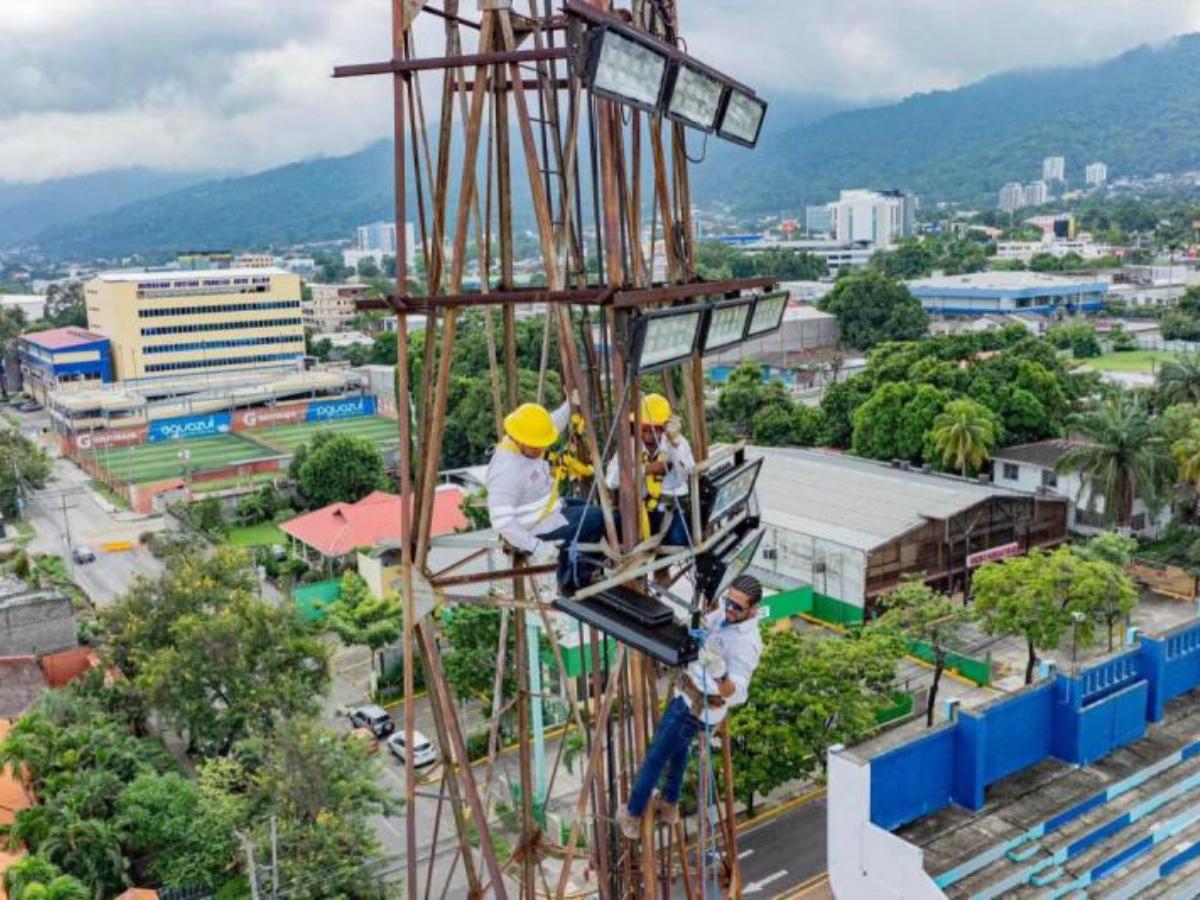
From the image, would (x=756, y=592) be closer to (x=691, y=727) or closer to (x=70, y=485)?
(x=691, y=727)

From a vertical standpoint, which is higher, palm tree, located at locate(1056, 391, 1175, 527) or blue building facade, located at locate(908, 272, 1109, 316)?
blue building facade, located at locate(908, 272, 1109, 316)

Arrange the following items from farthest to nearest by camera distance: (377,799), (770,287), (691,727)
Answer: (377,799), (770,287), (691,727)

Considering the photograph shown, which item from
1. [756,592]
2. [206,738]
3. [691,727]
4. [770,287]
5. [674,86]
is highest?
[674,86]

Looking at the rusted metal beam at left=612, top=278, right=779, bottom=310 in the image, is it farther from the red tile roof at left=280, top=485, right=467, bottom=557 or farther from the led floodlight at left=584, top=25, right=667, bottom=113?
the red tile roof at left=280, top=485, right=467, bottom=557

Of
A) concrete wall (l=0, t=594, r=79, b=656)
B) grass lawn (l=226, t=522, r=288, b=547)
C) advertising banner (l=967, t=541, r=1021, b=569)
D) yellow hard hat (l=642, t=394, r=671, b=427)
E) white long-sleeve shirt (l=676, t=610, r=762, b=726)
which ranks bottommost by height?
grass lawn (l=226, t=522, r=288, b=547)

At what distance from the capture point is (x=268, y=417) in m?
60.9

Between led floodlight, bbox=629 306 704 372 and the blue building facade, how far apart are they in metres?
77.0

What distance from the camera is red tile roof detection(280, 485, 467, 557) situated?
3375 cm

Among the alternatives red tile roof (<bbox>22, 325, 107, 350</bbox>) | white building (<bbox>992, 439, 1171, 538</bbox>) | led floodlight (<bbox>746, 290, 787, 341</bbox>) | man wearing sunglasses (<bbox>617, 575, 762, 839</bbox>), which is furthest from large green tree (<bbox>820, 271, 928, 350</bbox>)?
man wearing sunglasses (<bbox>617, 575, 762, 839</bbox>)

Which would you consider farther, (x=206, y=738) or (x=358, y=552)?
(x=358, y=552)

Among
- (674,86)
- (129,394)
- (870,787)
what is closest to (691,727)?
(674,86)

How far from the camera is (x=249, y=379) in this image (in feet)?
227

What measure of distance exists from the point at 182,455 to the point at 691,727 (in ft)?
160

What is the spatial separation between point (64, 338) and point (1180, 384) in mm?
68074
